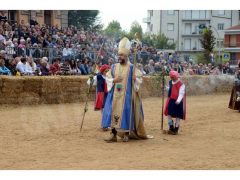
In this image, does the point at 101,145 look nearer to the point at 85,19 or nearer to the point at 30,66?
the point at 30,66

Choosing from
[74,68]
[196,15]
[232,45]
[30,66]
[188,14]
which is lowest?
[74,68]

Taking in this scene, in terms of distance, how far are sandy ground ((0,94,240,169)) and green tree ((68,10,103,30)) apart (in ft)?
100

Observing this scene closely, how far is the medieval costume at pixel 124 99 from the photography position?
11000 millimetres

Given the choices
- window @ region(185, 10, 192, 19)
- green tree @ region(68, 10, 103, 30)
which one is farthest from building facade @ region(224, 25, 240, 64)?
green tree @ region(68, 10, 103, 30)

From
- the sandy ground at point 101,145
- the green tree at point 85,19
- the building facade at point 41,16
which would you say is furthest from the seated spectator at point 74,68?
the green tree at point 85,19

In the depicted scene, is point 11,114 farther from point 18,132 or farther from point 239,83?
point 239,83

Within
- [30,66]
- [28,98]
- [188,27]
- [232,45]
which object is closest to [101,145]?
[28,98]

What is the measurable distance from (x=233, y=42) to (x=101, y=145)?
55459 mm

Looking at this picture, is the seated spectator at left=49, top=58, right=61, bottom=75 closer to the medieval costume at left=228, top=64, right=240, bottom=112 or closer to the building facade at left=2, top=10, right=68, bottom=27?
the building facade at left=2, top=10, right=68, bottom=27

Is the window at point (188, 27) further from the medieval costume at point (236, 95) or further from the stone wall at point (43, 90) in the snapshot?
the medieval costume at point (236, 95)

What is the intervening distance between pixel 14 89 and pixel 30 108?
958mm

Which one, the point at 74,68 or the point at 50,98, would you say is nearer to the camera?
the point at 50,98

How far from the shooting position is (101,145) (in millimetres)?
10477

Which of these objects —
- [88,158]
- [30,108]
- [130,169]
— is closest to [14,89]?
[30,108]
